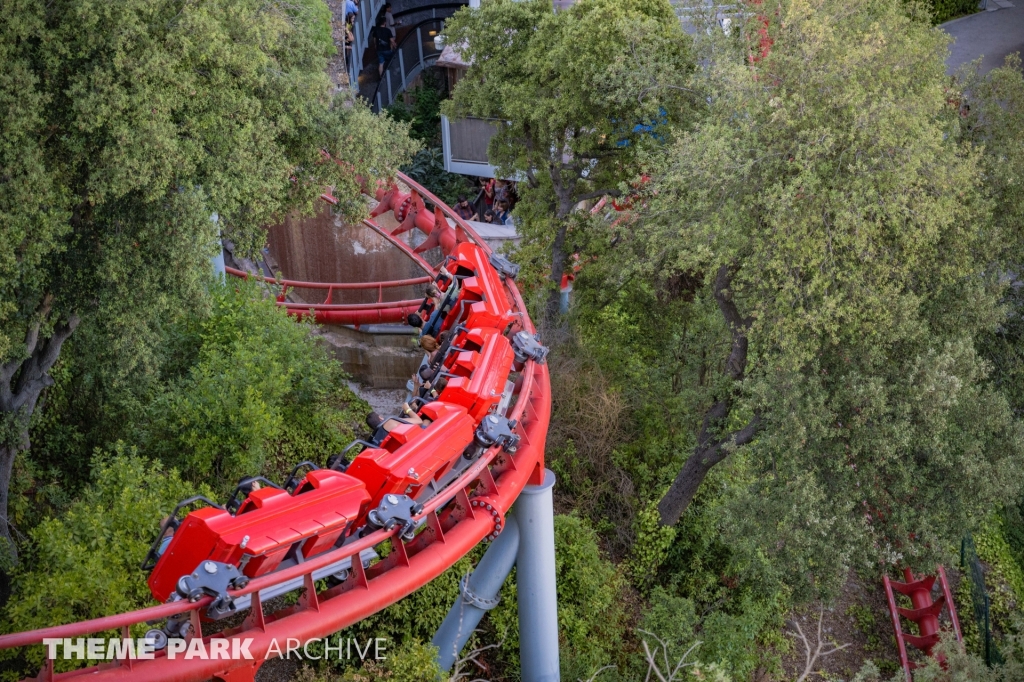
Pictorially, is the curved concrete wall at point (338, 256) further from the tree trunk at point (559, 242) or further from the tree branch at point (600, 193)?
the tree branch at point (600, 193)

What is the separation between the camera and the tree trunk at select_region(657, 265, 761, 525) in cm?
1570

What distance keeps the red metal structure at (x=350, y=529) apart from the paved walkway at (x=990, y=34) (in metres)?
23.7

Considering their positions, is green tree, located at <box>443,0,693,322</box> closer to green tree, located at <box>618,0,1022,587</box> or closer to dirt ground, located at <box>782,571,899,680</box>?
green tree, located at <box>618,0,1022,587</box>

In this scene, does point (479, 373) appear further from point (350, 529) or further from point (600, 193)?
point (600, 193)

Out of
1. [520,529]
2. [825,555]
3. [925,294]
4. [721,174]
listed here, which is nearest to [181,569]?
[520,529]

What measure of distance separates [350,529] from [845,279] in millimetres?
7733

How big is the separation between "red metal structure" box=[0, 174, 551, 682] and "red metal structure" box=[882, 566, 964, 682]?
36.4 feet

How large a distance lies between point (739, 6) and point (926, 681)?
480 inches

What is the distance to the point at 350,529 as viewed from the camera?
9.99m

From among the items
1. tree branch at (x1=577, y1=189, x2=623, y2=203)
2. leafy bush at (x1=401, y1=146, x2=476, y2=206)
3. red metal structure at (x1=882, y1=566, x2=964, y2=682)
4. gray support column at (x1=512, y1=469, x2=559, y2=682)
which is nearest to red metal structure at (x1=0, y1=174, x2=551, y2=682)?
gray support column at (x1=512, y1=469, x2=559, y2=682)

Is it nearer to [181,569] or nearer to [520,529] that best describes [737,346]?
[520,529]

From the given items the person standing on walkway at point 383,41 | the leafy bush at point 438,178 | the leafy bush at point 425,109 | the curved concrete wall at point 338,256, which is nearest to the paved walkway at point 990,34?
the leafy bush at point 438,178

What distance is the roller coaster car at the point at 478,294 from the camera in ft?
45.6

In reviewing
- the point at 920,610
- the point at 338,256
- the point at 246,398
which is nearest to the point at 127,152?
the point at 246,398
